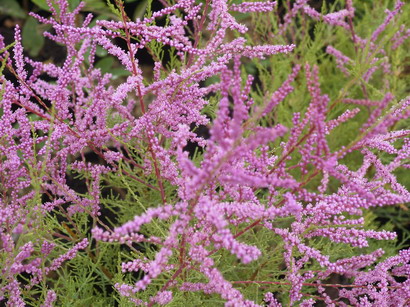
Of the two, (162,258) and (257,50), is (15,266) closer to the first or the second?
(162,258)

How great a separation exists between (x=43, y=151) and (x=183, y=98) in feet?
1.66

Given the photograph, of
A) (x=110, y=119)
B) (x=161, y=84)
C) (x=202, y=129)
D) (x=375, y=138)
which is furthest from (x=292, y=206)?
(x=202, y=129)

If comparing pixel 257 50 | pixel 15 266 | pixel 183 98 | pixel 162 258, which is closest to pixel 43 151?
pixel 15 266

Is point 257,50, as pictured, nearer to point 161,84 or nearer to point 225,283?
point 161,84

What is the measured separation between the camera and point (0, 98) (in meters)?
1.31

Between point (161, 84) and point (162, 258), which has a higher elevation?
point (161, 84)

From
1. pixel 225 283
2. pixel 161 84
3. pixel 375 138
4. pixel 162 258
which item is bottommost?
pixel 225 283

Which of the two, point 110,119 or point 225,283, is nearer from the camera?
point 225,283

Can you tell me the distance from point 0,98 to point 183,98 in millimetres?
581

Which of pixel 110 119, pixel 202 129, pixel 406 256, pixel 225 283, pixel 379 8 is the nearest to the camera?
pixel 225 283

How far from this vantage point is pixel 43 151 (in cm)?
140

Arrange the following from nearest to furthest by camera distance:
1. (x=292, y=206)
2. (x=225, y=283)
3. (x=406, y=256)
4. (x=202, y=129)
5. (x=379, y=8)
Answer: (x=292, y=206) → (x=225, y=283) → (x=406, y=256) → (x=379, y=8) → (x=202, y=129)

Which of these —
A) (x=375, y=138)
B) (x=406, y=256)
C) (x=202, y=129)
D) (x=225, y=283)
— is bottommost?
(x=202, y=129)

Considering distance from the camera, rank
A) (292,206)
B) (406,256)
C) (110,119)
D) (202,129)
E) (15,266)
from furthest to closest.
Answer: (202,129) → (110,119) → (406,256) → (15,266) → (292,206)
